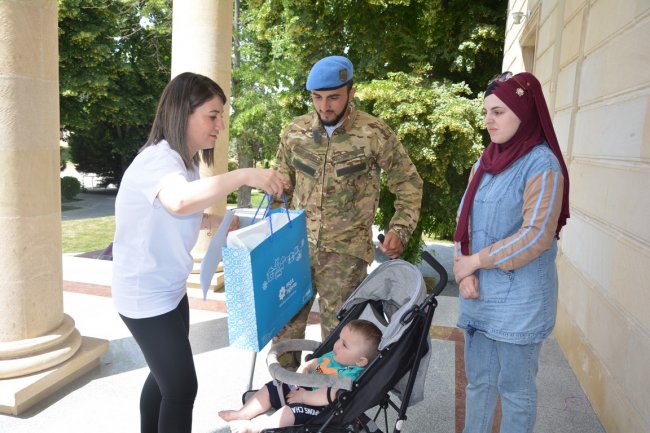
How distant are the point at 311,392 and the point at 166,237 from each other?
106cm

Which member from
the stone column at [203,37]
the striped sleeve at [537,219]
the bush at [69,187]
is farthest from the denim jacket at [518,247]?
the bush at [69,187]

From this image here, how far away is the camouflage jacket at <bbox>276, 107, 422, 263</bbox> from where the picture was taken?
3.25 meters

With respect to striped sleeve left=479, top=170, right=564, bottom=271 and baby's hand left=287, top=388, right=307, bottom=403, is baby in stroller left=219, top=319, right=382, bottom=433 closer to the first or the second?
baby's hand left=287, top=388, right=307, bottom=403

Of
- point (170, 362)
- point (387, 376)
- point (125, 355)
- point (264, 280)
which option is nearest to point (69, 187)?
point (125, 355)

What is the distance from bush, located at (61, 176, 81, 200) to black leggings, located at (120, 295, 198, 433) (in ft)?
81.4

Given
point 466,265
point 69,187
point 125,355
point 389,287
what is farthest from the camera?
point 69,187

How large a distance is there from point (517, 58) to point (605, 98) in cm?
514

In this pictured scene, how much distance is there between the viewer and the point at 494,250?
7.73 feet

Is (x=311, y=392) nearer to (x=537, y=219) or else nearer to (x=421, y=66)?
(x=537, y=219)

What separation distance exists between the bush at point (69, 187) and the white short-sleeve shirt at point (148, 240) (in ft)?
81.2

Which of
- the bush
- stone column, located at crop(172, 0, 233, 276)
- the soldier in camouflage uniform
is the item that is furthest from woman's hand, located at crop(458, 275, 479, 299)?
the bush

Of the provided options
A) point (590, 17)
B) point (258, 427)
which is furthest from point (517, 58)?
point (258, 427)

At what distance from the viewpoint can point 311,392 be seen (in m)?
2.52

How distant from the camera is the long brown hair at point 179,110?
2197 millimetres
